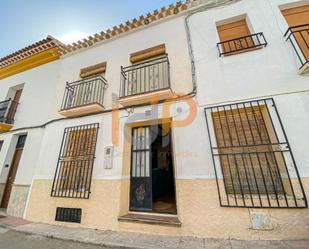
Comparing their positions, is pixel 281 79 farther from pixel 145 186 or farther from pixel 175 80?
pixel 145 186

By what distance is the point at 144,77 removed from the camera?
4.78 metres

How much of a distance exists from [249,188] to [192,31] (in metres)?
4.63

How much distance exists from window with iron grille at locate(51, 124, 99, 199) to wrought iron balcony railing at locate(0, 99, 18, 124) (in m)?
3.82

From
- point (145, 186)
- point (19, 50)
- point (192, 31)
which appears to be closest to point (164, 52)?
point (192, 31)

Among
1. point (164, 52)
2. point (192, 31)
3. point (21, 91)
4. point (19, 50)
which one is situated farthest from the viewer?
point (21, 91)

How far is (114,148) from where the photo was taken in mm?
4070

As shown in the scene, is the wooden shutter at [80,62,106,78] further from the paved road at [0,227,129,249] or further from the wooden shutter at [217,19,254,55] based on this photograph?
the paved road at [0,227,129,249]

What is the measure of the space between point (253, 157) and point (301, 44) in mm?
3205

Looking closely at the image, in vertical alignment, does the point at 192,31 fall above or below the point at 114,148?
above

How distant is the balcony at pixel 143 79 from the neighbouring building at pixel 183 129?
0.04m

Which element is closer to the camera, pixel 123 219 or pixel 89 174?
pixel 123 219

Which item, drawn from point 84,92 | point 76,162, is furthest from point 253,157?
point 84,92

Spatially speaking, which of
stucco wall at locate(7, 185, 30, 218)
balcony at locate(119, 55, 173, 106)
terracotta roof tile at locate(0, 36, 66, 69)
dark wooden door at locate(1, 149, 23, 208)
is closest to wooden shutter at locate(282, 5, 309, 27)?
balcony at locate(119, 55, 173, 106)

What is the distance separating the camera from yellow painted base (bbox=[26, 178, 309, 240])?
254cm
